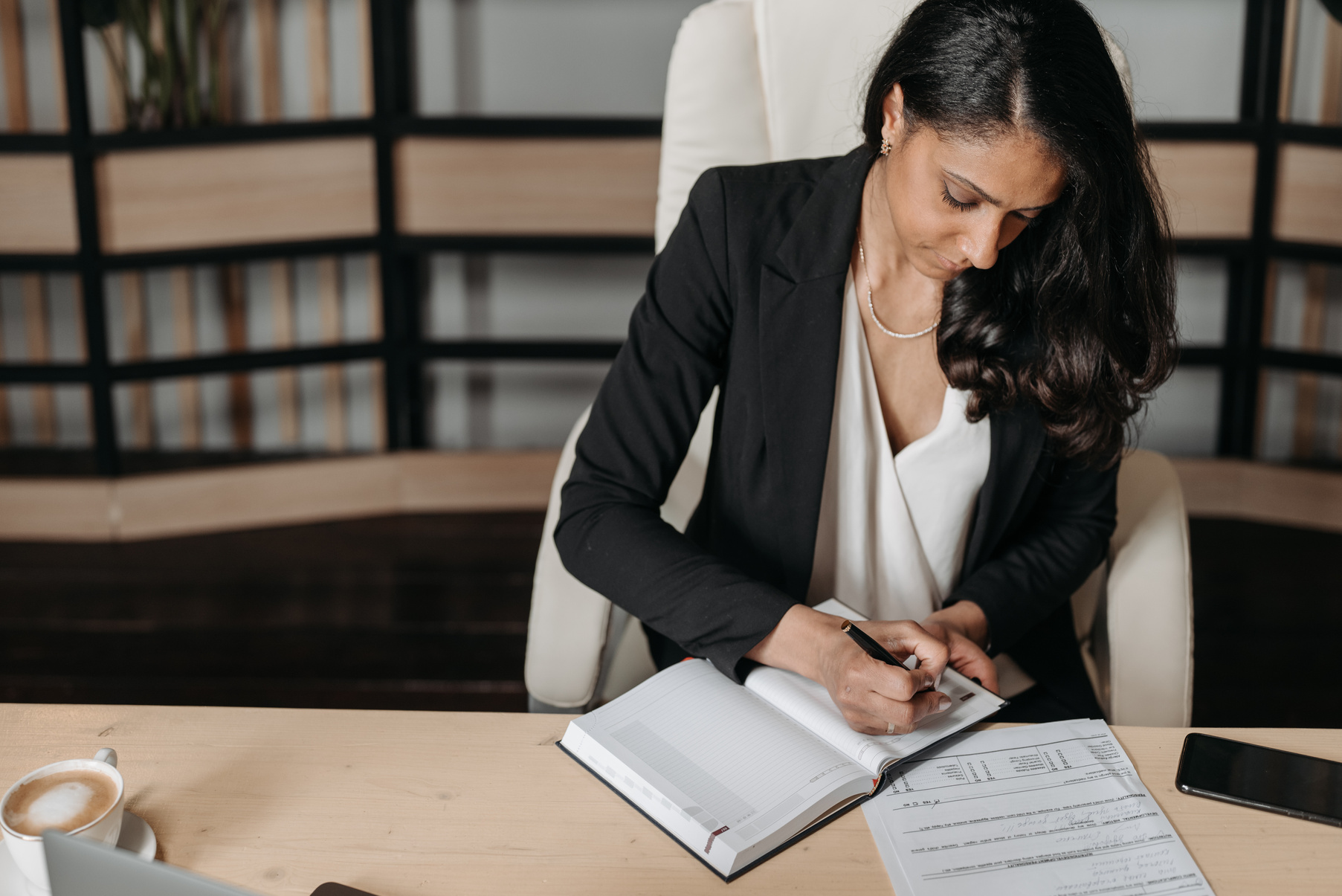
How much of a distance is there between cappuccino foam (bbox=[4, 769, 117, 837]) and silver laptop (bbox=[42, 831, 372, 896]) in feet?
0.65

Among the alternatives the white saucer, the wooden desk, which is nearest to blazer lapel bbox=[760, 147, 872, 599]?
the wooden desk

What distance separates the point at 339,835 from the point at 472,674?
4.53 ft

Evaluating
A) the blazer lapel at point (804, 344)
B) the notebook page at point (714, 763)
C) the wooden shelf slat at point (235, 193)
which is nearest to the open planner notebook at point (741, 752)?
the notebook page at point (714, 763)

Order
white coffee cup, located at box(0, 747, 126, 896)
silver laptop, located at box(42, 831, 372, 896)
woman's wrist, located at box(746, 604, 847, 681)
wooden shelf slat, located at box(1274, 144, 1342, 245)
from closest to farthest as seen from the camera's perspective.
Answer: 1. silver laptop, located at box(42, 831, 372, 896)
2. white coffee cup, located at box(0, 747, 126, 896)
3. woman's wrist, located at box(746, 604, 847, 681)
4. wooden shelf slat, located at box(1274, 144, 1342, 245)

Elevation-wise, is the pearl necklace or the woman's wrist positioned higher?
the pearl necklace

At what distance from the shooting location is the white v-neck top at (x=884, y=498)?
117 centimetres

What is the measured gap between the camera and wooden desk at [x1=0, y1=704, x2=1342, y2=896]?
742 mm

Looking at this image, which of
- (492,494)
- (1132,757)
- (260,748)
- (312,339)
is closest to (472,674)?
(492,494)

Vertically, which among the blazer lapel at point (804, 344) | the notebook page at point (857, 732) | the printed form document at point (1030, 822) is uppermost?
the blazer lapel at point (804, 344)

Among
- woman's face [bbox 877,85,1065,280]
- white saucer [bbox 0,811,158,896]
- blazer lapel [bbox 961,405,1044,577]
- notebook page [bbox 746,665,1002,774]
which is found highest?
woman's face [bbox 877,85,1065,280]

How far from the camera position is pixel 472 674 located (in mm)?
2133

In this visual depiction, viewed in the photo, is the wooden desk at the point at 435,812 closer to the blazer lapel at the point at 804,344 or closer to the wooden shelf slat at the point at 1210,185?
the blazer lapel at the point at 804,344

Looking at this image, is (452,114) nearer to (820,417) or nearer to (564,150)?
(564,150)

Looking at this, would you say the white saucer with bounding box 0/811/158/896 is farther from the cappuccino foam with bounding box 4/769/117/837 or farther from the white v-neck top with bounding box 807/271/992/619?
the white v-neck top with bounding box 807/271/992/619
